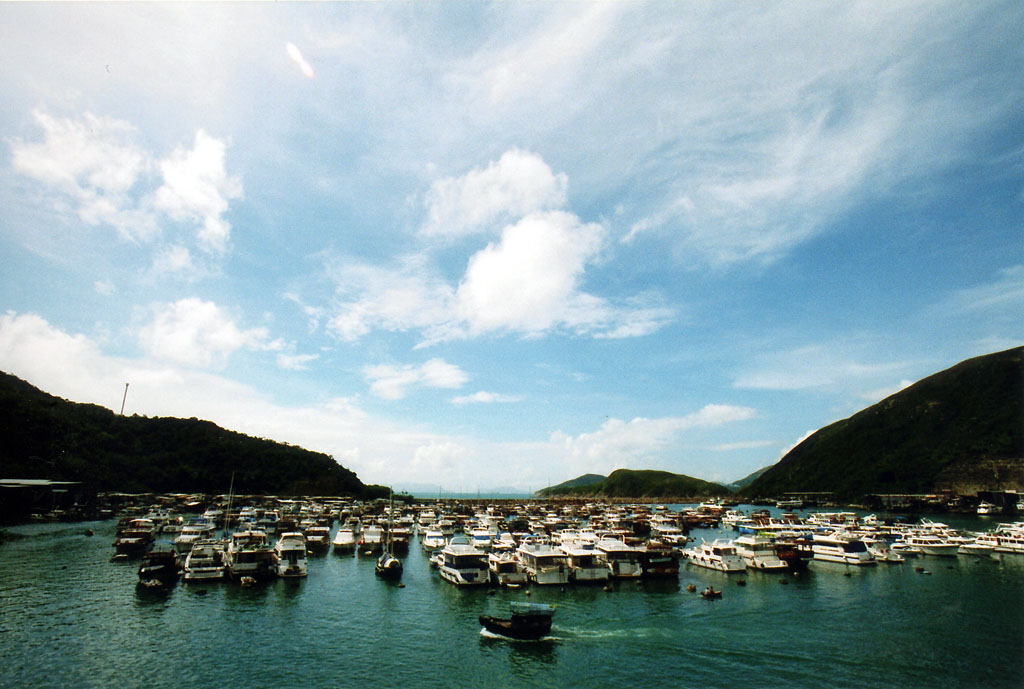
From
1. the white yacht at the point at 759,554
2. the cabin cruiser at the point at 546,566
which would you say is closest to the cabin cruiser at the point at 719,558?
the white yacht at the point at 759,554

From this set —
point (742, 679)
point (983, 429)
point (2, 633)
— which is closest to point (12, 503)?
point (2, 633)

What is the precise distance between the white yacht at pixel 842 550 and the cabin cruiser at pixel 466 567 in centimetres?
4319

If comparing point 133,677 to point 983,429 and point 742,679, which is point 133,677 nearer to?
point 742,679

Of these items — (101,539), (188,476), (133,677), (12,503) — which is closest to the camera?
(133,677)

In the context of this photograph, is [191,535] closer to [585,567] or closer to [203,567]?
[203,567]

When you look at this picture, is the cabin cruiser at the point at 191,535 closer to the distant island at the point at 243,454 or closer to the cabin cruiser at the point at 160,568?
the cabin cruiser at the point at 160,568

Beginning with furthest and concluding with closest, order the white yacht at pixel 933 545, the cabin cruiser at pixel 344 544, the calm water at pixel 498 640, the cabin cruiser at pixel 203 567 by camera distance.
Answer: the cabin cruiser at pixel 344 544 < the white yacht at pixel 933 545 < the cabin cruiser at pixel 203 567 < the calm water at pixel 498 640

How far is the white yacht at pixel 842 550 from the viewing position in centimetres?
6072

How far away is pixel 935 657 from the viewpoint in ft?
100

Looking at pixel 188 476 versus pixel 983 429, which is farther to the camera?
pixel 983 429

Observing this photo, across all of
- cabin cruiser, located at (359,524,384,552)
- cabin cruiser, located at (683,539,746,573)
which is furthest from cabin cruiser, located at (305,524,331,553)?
cabin cruiser, located at (683,539,746,573)

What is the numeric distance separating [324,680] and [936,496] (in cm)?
18826

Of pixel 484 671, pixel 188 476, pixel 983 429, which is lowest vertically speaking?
pixel 484 671

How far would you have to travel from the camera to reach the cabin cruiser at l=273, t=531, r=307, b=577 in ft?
171
